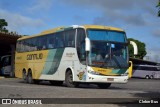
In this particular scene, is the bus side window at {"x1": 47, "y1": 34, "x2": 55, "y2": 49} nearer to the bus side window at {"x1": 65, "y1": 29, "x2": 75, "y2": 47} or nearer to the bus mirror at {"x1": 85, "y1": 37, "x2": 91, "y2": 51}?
the bus side window at {"x1": 65, "y1": 29, "x2": 75, "y2": 47}

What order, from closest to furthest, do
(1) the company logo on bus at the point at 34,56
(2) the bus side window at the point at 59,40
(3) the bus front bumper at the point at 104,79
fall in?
(3) the bus front bumper at the point at 104,79 < (2) the bus side window at the point at 59,40 < (1) the company logo on bus at the point at 34,56

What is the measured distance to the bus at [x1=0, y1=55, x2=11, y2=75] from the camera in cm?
4806

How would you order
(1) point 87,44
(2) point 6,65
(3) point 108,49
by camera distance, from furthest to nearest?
(2) point 6,65 < (3) point 108,49 < (1) point 87,44

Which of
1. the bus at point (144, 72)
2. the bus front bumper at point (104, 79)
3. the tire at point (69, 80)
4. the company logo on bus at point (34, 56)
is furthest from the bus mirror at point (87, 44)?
the bus at point (144, 72)

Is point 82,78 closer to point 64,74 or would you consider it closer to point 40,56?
point 64,74

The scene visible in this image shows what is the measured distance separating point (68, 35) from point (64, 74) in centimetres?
229

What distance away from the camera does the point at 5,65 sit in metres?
48.6

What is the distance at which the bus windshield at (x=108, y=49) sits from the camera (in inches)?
831

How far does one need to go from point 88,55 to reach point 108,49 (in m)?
1.17

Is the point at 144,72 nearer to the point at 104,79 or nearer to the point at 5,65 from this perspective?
the point at 5,65

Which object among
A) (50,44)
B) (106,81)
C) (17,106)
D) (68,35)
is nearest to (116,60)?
(106,81)

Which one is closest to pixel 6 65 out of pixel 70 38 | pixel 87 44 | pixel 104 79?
pixel 70 38

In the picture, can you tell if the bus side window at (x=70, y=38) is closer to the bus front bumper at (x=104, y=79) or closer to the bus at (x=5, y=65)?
the bus front bumper at (x=104, y=79)

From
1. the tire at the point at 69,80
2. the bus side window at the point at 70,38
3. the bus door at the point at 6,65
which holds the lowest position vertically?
the tire at the point at 69,80
